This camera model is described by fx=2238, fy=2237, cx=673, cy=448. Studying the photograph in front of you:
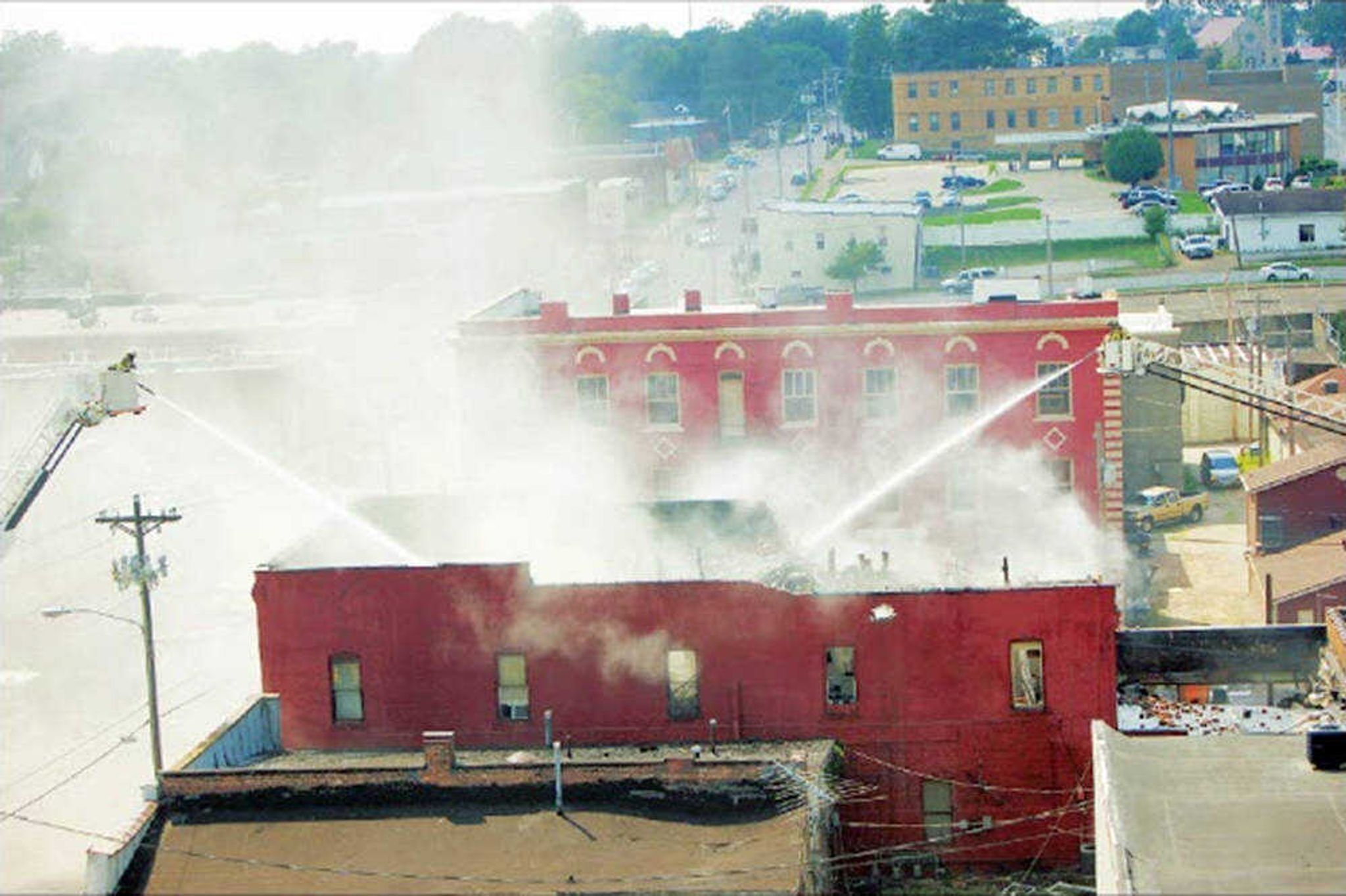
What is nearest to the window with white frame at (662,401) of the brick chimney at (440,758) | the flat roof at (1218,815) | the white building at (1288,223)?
the brick chimney at (440,758)

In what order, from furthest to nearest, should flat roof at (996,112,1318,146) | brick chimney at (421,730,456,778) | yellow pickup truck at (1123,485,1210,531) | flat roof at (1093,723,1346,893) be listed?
flat roof at (996,112,1318,146), yellow pickup truck at (1123,485,1210,531), brick chimney at (421,730,456,778), flat roof at (1093,723,1346,893)

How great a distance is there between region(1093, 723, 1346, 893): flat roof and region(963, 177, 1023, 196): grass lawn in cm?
7617

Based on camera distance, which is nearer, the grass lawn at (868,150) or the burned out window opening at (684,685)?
the burned out window opening at (684,685)

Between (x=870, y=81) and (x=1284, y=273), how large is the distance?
6198 centimetres

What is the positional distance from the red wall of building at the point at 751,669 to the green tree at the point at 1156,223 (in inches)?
2321

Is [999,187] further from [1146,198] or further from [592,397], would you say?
[592,397]

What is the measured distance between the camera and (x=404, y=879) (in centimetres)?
2305

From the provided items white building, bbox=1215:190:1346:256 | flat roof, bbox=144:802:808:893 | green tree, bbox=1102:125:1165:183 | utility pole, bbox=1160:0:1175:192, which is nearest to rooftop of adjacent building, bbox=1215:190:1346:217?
white building, bbox=1215:190:1346:256

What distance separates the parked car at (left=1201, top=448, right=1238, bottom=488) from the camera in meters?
52.9

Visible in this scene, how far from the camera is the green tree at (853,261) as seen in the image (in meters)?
78.1

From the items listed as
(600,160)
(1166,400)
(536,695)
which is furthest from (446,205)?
(536,695)

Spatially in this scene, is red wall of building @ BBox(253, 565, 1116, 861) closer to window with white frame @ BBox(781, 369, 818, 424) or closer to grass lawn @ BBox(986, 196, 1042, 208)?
window with white frame @ BBox(781, 369, 818, 424)

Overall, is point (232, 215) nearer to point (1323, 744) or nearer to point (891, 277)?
point (891, 277)

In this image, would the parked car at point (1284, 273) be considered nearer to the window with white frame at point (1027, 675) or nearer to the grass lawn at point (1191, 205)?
the grass lawn at point (1191, 205)
